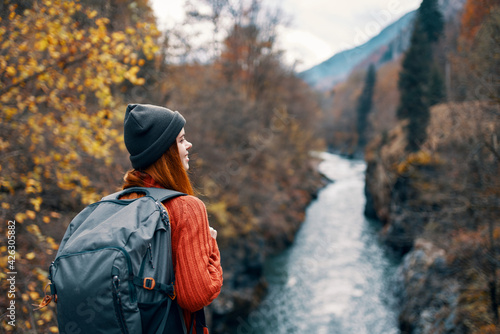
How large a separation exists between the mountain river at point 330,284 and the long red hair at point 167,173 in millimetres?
10413

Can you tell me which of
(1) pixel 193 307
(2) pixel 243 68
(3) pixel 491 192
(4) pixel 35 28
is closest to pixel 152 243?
(1) pixel 193 307

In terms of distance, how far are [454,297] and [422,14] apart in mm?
23476

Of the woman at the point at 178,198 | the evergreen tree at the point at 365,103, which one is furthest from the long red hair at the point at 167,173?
the evergreen tree at the point at 365,103

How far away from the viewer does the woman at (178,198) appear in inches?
51.3

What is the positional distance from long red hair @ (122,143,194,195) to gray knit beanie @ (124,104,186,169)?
0.12 feet

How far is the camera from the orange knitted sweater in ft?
4.26

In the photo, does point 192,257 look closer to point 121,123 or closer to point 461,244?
point 121,123

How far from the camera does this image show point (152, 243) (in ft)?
4.19

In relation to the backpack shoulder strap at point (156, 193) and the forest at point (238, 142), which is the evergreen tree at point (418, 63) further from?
the backpack shoulder strap at point (156, 193)

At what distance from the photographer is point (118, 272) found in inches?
44.8

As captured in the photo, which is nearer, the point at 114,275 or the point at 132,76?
the point at 114,275

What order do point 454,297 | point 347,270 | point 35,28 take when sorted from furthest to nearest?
point 347,270, point 454,297, point 35,28

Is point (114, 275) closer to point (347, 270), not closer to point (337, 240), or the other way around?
point (347, 270)

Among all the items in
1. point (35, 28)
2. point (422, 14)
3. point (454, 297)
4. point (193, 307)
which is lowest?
point (454, 297)
